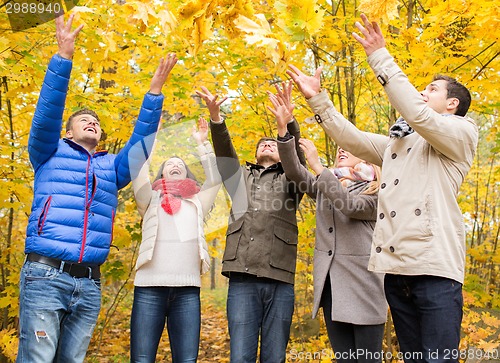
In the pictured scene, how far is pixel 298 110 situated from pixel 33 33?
106 inches

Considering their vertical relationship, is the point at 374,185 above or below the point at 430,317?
above

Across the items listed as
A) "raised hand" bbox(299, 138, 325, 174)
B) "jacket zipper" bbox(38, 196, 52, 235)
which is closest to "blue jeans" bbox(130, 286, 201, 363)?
"jacket zipper" bbox(38, 196, 52, 235)

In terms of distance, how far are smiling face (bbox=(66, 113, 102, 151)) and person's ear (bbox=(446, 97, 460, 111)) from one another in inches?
80.4

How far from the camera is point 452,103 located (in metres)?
2.16

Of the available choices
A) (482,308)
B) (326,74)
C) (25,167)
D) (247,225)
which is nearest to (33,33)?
(25,167)

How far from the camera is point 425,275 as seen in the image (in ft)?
6.38

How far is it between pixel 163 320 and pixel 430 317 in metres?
1.66

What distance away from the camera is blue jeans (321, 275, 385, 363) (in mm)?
2576

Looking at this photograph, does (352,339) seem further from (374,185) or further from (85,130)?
(85,130)

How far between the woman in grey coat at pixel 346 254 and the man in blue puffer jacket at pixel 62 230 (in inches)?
44.3

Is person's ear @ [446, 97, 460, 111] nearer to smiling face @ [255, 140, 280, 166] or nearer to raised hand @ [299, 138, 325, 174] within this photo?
raised hand @ [299, 138, 325, 174]

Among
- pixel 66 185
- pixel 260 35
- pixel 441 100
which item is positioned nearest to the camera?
pixel 260 35

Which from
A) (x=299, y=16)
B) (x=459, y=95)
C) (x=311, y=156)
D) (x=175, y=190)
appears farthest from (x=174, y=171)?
(x=459, y=95)

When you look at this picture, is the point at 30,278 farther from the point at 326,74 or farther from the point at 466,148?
the point at 326,74
